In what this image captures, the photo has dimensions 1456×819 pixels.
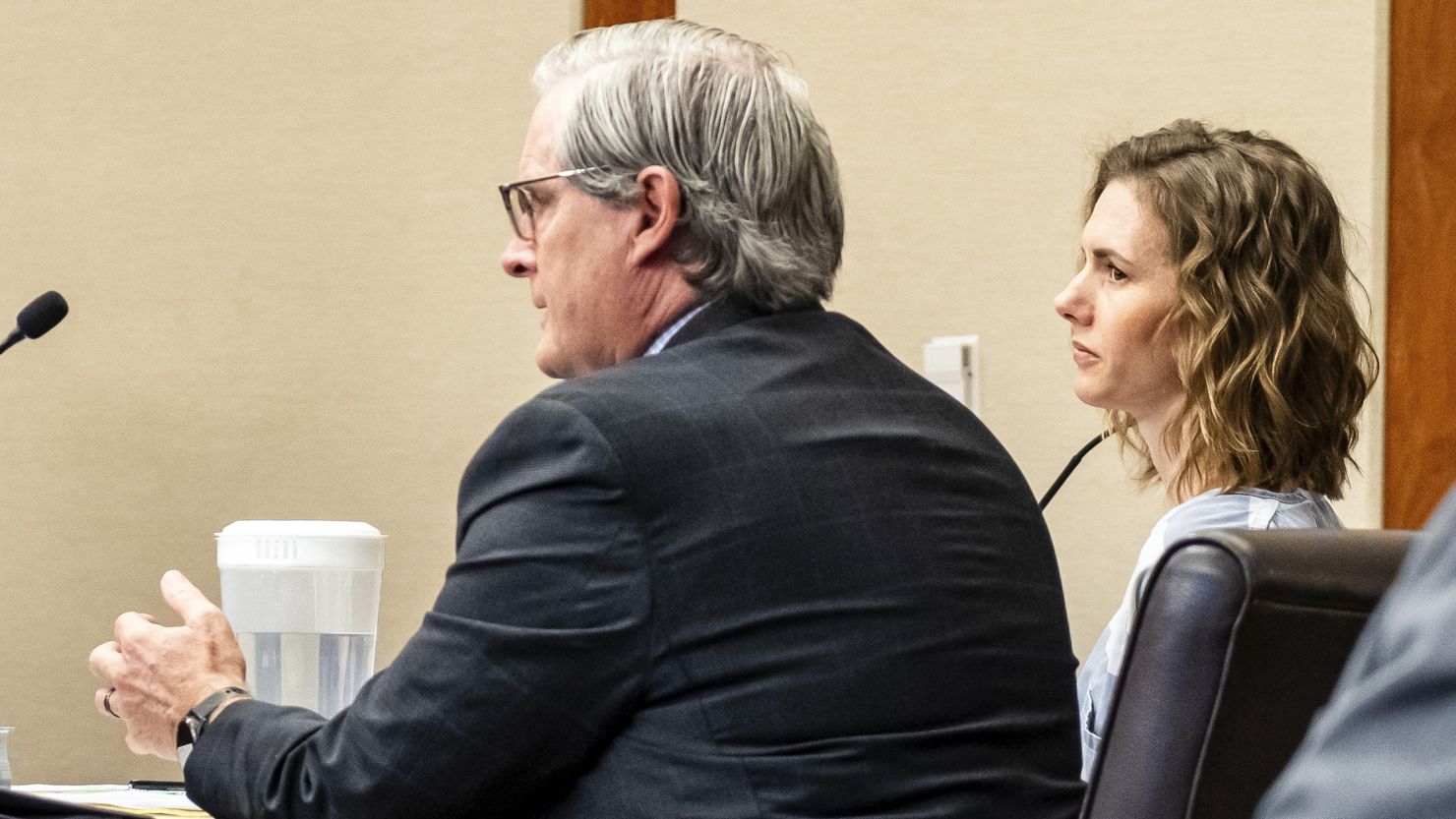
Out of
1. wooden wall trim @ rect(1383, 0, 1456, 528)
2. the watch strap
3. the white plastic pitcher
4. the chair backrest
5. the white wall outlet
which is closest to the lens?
the chair backrest

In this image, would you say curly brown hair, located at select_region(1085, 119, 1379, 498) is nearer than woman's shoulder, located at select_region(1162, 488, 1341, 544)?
No

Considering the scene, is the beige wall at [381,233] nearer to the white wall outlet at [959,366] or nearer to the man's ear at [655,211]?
the white wall outlet at [959,366]

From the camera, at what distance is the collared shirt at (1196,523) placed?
1.62 m

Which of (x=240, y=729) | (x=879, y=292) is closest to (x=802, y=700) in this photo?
(x=240, y=729)

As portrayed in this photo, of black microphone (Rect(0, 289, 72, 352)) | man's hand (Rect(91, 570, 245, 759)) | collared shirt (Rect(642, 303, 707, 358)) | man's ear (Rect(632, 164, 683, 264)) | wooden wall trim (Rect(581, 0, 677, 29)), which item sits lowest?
man's hand (Rect(91, 570, 245, 759))

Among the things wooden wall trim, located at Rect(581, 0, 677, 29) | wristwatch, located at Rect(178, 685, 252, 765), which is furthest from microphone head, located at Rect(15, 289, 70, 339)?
wooden wall trim, located at Rect(581, 0, 677, 29)

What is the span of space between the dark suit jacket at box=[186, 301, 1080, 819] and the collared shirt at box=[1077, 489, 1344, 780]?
1.53 ft

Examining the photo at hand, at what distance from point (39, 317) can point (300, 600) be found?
52cm

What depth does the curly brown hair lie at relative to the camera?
1783 mm

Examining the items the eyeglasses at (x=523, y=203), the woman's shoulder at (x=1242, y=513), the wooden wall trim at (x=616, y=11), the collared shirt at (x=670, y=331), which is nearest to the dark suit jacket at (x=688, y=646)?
the collared shirt at (x=670, y=331)

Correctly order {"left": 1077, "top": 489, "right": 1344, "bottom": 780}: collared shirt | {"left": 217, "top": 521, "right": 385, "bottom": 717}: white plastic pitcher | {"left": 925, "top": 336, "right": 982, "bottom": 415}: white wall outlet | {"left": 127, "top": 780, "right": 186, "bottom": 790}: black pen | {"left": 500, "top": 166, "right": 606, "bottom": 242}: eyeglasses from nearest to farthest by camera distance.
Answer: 1. {"left": 500, "top": 166, "right": 606, "bottom": 242}: eyeglasses
2. {"left": 217, "top": 521, "right": 385, "bottom": 717}: white plastic pitcher
3. {"left": 1077, "top": 489, "right": 1344, "bottom": 780}: collared shirt
4. {"left": 127, "top": 780, "right": 186, "bottom": 790}: black pen
5. {"left": 925, "top": 336, "right": 982, "bottom": 415}: white wall outlet

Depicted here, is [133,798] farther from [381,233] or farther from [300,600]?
[381,233]

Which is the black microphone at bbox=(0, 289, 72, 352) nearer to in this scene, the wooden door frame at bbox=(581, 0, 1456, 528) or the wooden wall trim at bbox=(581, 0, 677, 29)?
the wooden wall trim at bbox=(581, 0, 677, 29)

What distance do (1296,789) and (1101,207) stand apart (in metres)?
1.72
